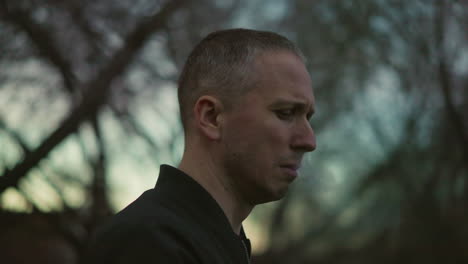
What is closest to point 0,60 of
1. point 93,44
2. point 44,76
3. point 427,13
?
point 44,76

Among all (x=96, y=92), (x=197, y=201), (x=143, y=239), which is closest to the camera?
(x=143, y=239)

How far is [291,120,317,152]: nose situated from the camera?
1.13 metres

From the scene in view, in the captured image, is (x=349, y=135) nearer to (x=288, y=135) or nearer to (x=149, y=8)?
(x=149, y=8)

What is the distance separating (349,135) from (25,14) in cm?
201

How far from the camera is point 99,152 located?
3182 millimetres

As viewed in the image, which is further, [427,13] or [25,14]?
[427,13]

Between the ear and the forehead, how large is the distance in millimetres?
72

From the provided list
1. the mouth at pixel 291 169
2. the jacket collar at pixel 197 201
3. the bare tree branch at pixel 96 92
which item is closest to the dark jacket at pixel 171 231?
the jacket collar at pixel 197 201

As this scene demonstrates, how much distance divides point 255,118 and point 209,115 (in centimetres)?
9

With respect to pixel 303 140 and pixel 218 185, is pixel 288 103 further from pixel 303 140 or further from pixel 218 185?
pixel 218 185

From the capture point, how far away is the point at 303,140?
3.72 feet

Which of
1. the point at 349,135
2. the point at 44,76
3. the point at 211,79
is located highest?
the point at 44,76

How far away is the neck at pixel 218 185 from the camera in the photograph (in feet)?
3.74

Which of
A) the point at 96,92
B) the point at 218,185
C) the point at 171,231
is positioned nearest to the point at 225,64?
the point at 218,185
